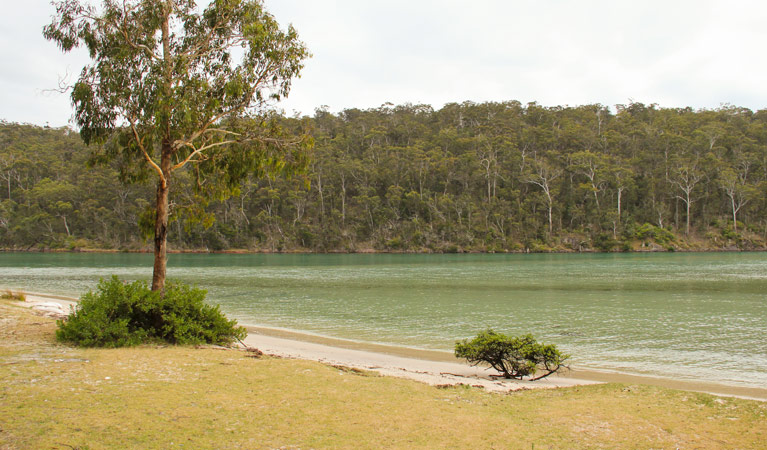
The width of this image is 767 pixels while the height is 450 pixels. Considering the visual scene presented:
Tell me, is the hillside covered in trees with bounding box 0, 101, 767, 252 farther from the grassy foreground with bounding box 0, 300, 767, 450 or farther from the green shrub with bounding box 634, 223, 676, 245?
the grassy foreground with bounding box 0, 300, 767, 450

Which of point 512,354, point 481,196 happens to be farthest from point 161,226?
point 481,196

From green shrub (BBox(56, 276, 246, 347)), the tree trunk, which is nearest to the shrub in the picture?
green shrub (BBox(56, 276, 246, 347))

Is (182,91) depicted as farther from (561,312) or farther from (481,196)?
(481,196)

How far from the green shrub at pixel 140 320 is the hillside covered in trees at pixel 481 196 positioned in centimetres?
7121

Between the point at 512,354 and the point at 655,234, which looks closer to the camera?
the point at 512,354

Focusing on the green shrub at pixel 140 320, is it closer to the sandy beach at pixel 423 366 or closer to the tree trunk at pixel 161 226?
the tree trunk at pixel 161 226

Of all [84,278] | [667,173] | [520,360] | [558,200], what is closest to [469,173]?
[558,200]

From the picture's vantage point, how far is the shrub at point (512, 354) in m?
8.54

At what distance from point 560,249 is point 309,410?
78.2 metres

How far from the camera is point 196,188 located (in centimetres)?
1312

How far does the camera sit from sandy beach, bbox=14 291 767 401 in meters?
8.13

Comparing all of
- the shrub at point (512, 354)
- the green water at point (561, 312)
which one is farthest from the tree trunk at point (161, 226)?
the shrub at point (512, 354)

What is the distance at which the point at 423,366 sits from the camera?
390 inches

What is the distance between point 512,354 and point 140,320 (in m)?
7.04
